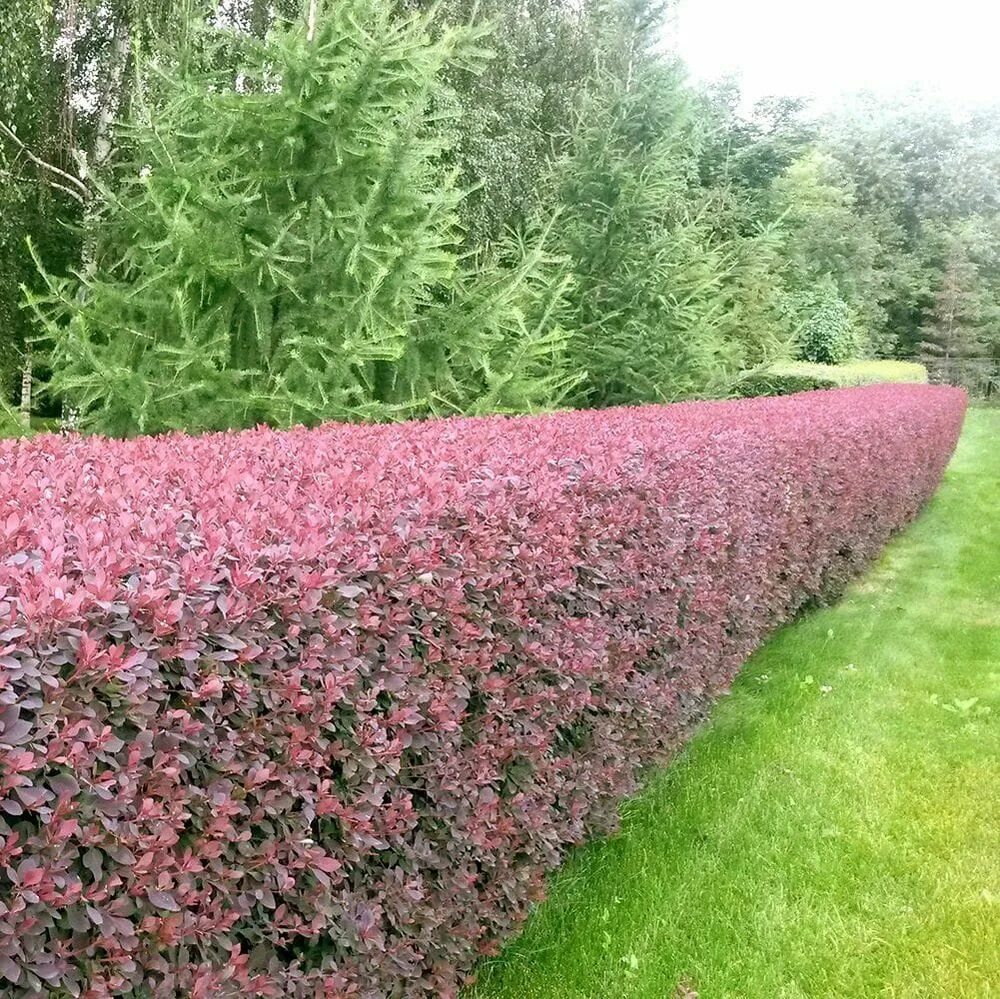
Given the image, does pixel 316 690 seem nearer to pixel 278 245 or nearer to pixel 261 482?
pixel 261 482

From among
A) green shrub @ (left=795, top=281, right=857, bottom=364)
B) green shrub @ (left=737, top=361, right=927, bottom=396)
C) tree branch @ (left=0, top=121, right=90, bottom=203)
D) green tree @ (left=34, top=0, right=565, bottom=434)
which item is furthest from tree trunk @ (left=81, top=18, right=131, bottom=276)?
green shrub @ (left=795, top=281, right=857, bottom=364)

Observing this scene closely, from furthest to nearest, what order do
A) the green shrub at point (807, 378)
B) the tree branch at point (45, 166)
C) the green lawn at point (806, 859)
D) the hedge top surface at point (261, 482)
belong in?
the green shrub at point (807, 378) < the tree branch at point (45, 166) < the green lawn at point (806, 859) < the hedge top surface at point (261, 482)

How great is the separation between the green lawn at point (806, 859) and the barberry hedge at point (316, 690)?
0.26m

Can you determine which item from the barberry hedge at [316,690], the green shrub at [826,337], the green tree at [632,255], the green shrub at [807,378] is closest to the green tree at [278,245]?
the barberry hedge at [316,690]

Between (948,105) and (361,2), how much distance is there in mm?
48954

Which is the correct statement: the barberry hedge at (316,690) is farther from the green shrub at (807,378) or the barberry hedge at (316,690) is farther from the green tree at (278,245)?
the green shrub at (807,378)

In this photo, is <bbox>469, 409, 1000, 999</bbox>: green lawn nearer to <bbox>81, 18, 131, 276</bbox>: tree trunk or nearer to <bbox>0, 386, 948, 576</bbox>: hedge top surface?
<bbox>0, 386, 948, 576</bbox>: hedge top surface

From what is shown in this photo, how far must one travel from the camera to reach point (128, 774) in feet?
4.89

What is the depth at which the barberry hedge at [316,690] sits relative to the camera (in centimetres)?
145

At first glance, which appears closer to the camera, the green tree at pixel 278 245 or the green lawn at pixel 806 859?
the green lawn at pixel 806 859

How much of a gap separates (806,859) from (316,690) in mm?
2548

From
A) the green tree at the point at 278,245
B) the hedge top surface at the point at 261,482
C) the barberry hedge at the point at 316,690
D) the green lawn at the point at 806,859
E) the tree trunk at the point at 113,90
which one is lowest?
the green lawn at the point at 806,859

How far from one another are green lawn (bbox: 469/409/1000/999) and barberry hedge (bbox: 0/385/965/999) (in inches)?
10.3

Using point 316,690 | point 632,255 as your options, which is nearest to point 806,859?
point 316,690
